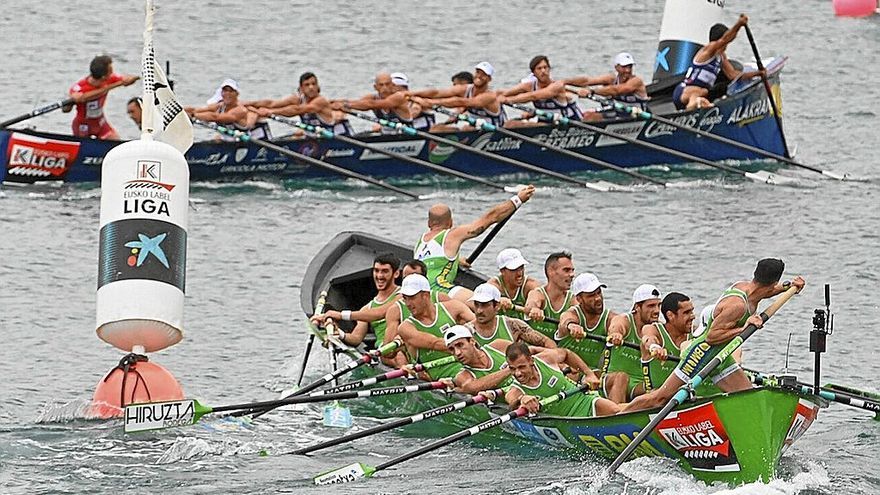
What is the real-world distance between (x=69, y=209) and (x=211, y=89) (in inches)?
331

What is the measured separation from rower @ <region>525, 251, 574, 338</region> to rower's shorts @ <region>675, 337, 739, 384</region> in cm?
280

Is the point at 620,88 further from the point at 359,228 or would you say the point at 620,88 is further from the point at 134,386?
the point at 134,386

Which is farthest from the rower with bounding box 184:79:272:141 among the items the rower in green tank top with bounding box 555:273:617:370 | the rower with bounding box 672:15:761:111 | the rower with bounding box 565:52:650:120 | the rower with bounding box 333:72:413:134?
the rower in green tank top with bounding box 555:273:617:370

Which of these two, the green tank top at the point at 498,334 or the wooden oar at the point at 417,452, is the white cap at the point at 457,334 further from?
the wooden oar at the point at 417,452

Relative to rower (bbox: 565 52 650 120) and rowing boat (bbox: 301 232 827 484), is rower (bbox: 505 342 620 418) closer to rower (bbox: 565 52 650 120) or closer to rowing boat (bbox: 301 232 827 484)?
rowing boat (bbox: 301 232 827 484)

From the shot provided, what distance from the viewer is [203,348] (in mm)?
19906

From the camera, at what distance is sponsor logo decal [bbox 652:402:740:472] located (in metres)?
14.1

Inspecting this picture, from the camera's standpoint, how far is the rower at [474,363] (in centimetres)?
1582

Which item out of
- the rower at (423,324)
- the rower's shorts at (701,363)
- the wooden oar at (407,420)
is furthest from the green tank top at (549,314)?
the rower's shorts at (701,363)

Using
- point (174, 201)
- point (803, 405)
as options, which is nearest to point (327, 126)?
point (174, 201)

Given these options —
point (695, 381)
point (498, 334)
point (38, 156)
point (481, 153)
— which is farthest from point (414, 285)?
point (38, 156)

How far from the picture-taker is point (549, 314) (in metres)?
17.4

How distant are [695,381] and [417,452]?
236 centimetres

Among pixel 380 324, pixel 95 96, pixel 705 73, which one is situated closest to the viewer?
pixel 380 324
